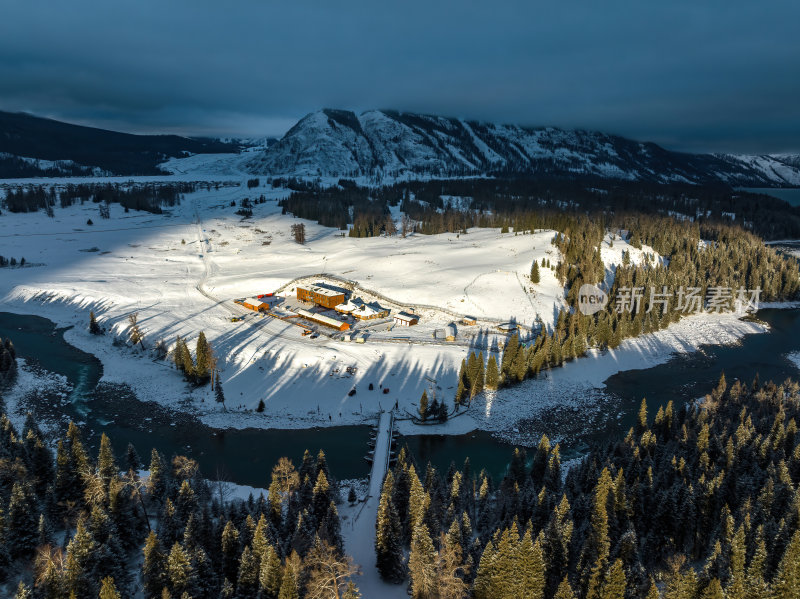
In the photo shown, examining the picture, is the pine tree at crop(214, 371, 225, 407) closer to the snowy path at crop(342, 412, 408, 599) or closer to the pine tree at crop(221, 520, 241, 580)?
the snowy path at crop(342, 412, 408, 599)

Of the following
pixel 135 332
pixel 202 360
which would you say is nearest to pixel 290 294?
pixel 135 332

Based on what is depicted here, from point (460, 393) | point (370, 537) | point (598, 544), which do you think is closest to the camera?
point (598, 544)

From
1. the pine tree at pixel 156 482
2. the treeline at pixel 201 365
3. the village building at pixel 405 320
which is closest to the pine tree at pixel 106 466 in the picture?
the pine tree at pixel 156 482

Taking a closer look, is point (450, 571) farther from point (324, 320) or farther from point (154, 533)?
point (324, 320)

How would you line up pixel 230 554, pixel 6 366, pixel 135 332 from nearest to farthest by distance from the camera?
pixel 230 554
pixel 6 366
pixel 135 332

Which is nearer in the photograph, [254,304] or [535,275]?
[254,304]

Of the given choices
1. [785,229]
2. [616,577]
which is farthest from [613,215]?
[616,577]
